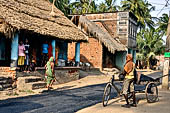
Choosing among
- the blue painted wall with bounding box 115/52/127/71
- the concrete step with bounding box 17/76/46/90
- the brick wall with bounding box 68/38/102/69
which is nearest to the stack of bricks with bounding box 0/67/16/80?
the concrete step with bounding box 17/76/46/90

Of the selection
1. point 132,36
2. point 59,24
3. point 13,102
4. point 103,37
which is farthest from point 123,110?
point 132,36

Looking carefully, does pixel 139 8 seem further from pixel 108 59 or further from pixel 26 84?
pixel 26 84

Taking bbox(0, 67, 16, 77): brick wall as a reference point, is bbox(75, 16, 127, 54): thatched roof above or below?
above

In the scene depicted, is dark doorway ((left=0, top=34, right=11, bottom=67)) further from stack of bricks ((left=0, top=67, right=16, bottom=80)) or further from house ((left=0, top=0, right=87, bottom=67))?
Answer: stack of bricks ((left=0, top=67, right=16, bottom=80))

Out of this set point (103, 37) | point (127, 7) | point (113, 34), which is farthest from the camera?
point (127, 7)

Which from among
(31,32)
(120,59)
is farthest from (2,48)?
→ (120,59)

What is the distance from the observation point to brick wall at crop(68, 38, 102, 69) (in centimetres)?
2306

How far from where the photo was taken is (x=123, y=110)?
6969mm

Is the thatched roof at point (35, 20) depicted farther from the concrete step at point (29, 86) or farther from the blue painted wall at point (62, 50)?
the concrete step at point (29, 86)

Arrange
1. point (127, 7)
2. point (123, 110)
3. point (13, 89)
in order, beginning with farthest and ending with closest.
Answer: point (127, 7), point (13, 89), point (123, 110)

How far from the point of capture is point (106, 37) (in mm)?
23188

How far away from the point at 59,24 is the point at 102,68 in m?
8.66

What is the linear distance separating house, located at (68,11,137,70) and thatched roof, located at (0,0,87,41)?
5.94 m

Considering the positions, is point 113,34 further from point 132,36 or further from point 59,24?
point 59,24
